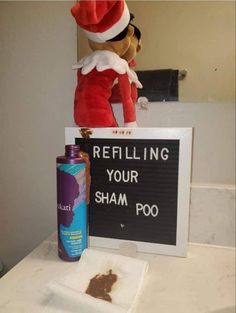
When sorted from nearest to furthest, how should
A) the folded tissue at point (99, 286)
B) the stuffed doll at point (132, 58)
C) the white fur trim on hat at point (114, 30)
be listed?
the folded tissue at point (99, 286)
the white fur trim on hat at point (114, 30)
the stuffed doll at point (132, 58)

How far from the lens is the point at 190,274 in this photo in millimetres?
562

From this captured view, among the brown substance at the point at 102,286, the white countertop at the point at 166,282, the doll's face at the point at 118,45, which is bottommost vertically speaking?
the white countertop at the point at 166,282

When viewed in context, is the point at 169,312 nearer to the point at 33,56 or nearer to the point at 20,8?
the point at 33,56

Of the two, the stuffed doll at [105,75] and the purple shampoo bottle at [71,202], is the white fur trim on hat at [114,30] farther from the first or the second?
the purple shampoo bottle at [71,202]

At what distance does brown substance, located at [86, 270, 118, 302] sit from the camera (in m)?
0.46

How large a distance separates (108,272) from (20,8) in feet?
2.38

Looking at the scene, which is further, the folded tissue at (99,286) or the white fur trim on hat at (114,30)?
the white fur trim on hat at (114,30)

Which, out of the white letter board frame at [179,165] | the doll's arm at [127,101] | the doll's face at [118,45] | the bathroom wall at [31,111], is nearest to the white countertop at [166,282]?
the white letter board frame at [179,165]

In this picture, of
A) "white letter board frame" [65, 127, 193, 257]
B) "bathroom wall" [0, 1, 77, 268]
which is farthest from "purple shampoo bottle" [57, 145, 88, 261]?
"bathroom wall" [0, 1, 77, 268]

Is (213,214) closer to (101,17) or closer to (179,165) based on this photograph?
(179,165)

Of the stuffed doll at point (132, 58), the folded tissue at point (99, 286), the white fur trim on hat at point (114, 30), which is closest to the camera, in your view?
the folded tissue at point (99, 286)

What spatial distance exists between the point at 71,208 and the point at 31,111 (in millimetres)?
360

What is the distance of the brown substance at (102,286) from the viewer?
1.52 feet

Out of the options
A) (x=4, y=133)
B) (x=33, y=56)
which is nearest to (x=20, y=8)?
(x=33, y=56)
